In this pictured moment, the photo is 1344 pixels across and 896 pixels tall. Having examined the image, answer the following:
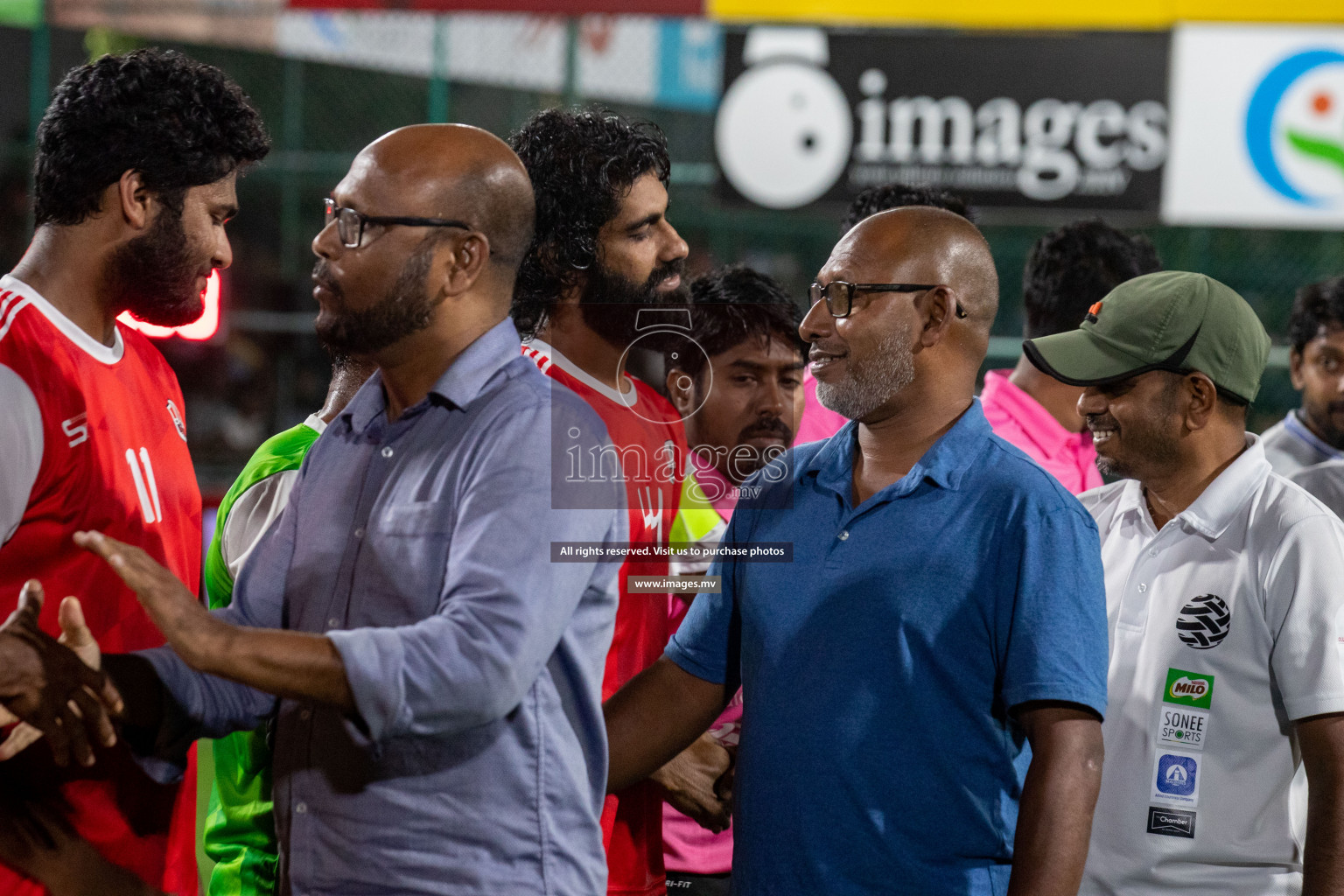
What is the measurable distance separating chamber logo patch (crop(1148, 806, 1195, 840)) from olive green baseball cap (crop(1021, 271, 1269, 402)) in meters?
0.93

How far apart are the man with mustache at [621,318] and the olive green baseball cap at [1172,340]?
940 mm

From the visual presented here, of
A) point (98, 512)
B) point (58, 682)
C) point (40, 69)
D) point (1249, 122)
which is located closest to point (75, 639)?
point (58, 682)

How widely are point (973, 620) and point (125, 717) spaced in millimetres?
1408

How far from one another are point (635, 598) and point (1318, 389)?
163 inches

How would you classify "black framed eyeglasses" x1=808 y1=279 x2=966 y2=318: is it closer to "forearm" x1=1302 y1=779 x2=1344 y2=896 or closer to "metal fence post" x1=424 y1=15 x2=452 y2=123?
"forearm" x1=1302 y1=779 x2=1344 y2=896

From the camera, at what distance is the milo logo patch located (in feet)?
9.16

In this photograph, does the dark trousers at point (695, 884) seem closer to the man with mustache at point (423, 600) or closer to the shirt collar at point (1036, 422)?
the man with mustache at point (423, 600)

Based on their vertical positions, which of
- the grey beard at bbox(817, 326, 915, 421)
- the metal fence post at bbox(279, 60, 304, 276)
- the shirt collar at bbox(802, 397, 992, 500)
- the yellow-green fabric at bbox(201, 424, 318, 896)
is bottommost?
the yellow-green fabric at bbox(201, 424, 318, 896)

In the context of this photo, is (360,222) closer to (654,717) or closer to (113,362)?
(113,362)

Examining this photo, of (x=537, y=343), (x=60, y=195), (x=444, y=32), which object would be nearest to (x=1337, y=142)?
(x=444, y=32)

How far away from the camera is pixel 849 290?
267 cm

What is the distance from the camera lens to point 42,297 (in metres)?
2.79

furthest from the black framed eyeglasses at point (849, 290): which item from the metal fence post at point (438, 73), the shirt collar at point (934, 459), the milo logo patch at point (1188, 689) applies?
the metal fence post at point (438, 73)

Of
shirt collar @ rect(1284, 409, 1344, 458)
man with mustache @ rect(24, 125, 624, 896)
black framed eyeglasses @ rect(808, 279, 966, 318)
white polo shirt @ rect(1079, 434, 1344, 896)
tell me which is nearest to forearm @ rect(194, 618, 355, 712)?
man with mustache @ rect(24, 125, 624, 896)
